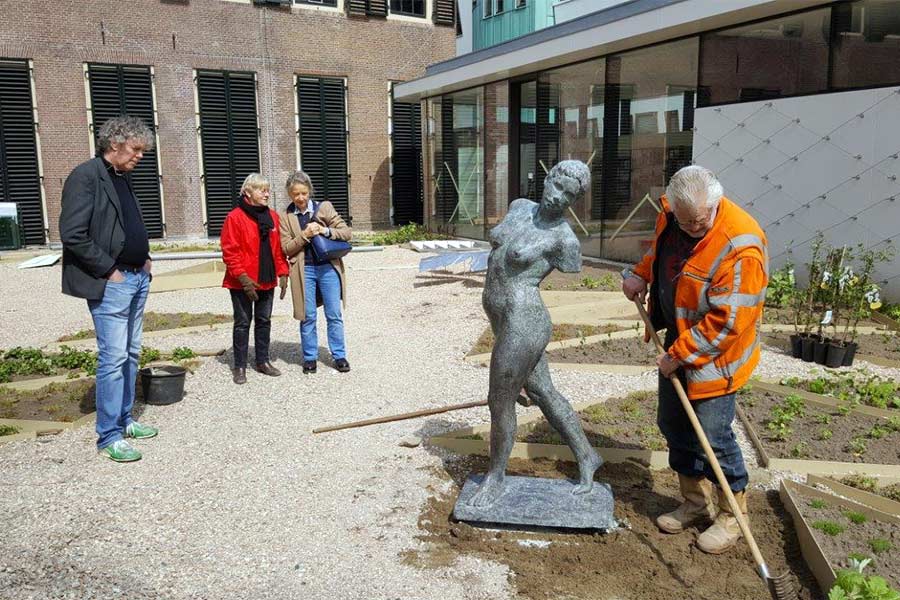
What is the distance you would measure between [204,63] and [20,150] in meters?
4.60

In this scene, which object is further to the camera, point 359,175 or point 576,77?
point 359,175

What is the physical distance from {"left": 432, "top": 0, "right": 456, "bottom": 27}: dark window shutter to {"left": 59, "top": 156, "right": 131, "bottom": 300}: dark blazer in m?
18.1

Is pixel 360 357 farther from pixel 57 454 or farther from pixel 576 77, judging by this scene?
pixel 576 77

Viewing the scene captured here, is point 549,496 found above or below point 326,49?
below

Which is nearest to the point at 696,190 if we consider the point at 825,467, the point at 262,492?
the point at 825,467

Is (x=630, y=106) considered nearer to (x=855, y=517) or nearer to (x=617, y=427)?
(x=617, y=427)

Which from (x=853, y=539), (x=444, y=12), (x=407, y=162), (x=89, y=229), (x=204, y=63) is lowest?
(x=853, y=539)

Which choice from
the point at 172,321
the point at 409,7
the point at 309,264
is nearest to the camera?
the point at 309,264

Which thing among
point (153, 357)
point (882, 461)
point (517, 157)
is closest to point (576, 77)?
point (517, 157)

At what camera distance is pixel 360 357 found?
724 cm

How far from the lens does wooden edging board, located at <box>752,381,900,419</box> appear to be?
5.07 metres

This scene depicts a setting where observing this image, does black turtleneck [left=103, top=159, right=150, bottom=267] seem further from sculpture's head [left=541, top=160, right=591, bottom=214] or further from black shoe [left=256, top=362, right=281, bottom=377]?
sculpture's head [left=541, top=160, right=591, bottom=214]

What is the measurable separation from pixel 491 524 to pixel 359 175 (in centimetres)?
1749

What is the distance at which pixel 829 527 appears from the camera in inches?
138
